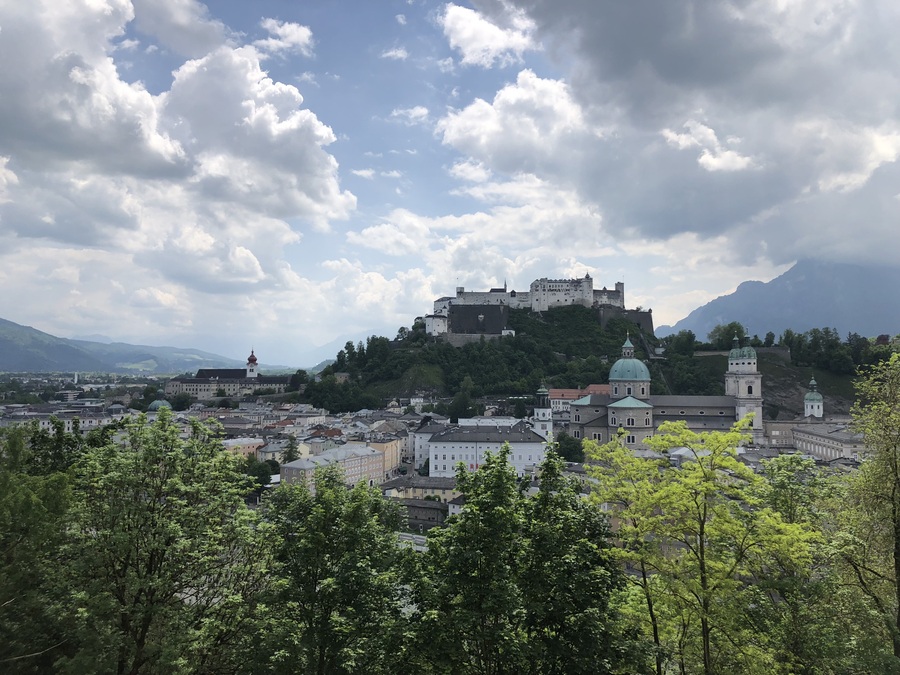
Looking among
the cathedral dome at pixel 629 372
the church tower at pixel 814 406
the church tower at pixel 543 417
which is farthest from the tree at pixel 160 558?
the church tower at pixel 814 406

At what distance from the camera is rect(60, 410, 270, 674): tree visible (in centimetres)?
1152

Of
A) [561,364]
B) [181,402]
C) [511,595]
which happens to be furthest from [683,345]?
[511,595]

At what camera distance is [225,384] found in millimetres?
144375

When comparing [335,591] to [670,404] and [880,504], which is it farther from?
[670,404]

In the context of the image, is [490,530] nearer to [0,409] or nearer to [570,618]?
[570,618]

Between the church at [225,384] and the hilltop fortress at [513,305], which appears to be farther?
the church at [225,384]

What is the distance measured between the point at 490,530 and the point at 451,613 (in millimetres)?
1641

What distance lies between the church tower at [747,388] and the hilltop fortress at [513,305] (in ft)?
149

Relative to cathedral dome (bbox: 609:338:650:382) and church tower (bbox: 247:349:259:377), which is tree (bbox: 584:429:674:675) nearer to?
cathedral dome (bbox: 609:338:650:382)

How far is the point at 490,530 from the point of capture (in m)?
10.5

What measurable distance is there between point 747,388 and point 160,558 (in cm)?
8269

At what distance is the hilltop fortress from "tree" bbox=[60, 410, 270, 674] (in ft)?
363

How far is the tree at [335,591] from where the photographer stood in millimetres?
11266

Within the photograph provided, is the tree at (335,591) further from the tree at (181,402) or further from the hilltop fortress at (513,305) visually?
the tree at (181,402)
